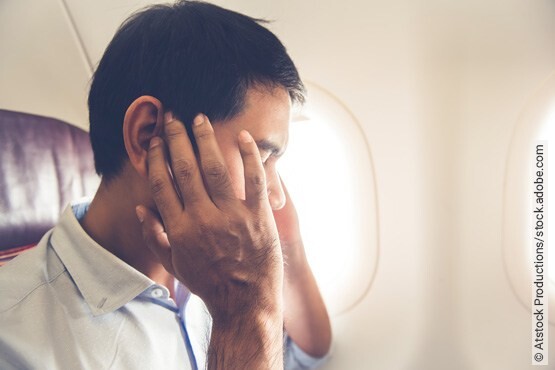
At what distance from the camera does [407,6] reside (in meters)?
1.26

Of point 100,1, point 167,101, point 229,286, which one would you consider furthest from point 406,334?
point 100,1

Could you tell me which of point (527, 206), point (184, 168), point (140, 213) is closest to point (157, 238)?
point (140, 213)

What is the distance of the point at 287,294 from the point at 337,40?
82 cm

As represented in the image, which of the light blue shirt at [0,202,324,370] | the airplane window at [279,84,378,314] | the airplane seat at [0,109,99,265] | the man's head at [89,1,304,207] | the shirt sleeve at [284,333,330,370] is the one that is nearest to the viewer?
the light blue shirt at [0,202,324,370]

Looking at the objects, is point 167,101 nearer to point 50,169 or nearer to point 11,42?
point 50,169

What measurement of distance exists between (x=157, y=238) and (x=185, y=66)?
1.18 ft

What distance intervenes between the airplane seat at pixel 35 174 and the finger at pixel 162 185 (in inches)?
21.9

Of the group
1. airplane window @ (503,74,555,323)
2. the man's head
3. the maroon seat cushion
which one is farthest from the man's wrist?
airplane window @ (503,74,555,323)

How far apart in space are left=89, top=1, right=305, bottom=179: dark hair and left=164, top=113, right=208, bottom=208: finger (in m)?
0.04

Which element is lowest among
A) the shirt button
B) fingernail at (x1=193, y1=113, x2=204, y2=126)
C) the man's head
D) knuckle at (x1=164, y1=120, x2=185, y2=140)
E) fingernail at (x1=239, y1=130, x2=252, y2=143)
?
the shirt button

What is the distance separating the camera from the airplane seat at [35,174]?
Answer: 3.84 feet

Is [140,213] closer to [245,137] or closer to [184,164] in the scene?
[184,164]

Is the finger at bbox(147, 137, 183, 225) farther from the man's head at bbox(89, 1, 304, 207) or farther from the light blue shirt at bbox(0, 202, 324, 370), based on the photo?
the light blue shirt at bbox(0, 202, 324, 370)

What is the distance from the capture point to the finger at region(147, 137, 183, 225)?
845 millimetres
